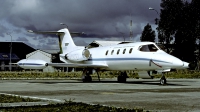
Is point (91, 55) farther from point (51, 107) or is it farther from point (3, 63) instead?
point (3, 63)

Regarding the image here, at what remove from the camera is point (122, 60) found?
27109 millimetres

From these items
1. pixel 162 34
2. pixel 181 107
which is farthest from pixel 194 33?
pixel 181 107

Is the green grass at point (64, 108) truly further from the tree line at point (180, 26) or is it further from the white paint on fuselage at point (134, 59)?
the tree line at point (180, 26)

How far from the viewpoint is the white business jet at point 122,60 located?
24172mm

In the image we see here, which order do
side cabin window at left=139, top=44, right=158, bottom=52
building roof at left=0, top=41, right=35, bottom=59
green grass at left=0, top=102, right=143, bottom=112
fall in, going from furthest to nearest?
building roof at left=0, top=41, right=35, bottom=59 < side cabin window at left=139, top=44, right=158, bottom=52 < green grass at left=0, top=102, right=143, bottom=112

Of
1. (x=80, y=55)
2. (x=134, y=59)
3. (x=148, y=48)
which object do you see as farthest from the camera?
(x=80, y=55)

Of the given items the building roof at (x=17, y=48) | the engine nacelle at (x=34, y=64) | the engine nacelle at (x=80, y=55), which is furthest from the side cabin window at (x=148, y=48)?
the building roof at (x=17, y=48)

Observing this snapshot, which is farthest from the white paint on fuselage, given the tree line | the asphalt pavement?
the tree line

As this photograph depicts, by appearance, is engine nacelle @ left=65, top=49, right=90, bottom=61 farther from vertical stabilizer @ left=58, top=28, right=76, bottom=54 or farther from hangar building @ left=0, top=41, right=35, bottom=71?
hangar building @ left=0, top=41, right=35, bottom=71

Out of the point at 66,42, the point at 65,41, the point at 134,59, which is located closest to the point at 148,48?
the point at 134,59

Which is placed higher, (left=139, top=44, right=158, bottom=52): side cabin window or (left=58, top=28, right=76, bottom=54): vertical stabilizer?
(left=58, top=28, right=76, bottom=54): vertical stabilizer

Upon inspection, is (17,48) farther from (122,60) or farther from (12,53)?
(122,60)

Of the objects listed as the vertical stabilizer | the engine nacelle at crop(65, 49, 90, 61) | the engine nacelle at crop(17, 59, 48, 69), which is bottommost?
the engine nacelle at crop(17, 59, 48, 69)

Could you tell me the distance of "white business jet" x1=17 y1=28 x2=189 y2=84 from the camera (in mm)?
24172
